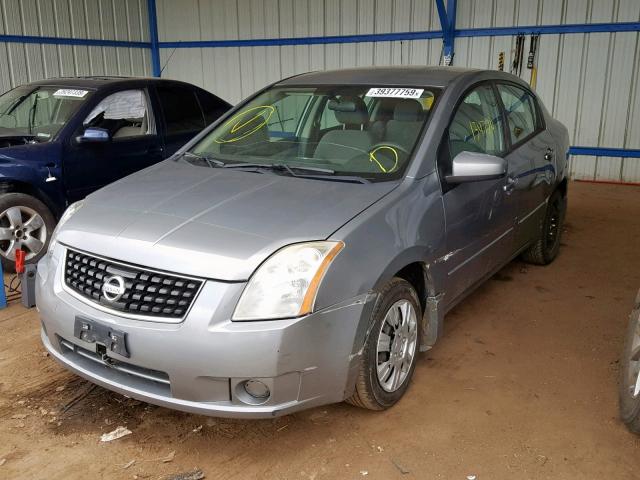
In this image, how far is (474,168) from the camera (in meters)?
3.07

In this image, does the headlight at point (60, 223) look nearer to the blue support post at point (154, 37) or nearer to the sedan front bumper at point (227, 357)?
the sedan front bumper at point (227, 357)

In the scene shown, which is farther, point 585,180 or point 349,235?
point 585,180

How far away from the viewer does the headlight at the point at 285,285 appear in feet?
7.47

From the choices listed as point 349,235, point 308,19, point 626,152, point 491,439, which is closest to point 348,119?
point 349,235

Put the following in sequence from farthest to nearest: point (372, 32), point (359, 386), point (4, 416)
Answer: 1. point (372, 32)
2. point (4, 416)
3. point (359, 386)

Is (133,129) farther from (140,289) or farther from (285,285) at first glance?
(285,285)

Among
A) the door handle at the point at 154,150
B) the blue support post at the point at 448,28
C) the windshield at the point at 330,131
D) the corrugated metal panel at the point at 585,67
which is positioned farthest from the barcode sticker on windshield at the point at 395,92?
the corrugated metal panel at the point at 585,67

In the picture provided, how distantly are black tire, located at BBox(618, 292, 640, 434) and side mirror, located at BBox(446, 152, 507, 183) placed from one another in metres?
0.97

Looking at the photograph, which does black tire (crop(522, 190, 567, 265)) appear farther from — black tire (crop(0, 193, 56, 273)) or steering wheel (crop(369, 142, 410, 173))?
black tire (crop(0, 193, 56, 273))

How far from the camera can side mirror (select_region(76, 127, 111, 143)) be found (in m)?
4.95

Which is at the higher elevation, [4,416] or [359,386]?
[359,386]

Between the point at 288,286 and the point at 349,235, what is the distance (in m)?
0.37

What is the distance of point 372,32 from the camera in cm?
1039

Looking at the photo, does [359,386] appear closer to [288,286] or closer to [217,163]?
[288,286]
